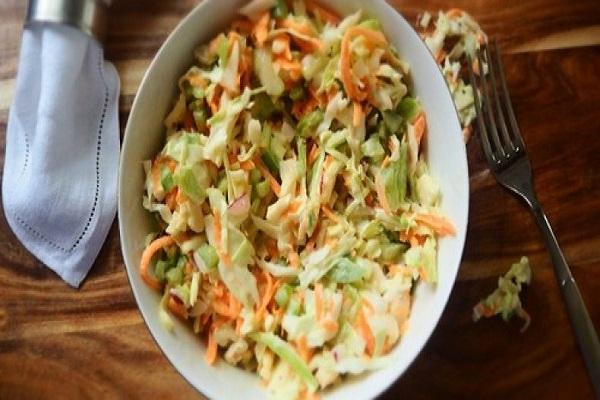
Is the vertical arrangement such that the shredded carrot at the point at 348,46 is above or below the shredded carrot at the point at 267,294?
above

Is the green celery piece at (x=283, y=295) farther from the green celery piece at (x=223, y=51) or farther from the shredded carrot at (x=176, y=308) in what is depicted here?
the green celery piece at (x=223, y=51)

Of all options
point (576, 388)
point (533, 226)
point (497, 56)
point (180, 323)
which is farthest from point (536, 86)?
point (180, 323)

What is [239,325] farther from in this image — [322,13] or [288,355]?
[322,13]

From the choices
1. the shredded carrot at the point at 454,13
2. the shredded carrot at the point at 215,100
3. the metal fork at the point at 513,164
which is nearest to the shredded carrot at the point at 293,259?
the shredded carrot at the point at 215,100

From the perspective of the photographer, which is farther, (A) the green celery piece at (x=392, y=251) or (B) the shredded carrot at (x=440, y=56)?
(B) the shredded carrot at (x=440, y=56)

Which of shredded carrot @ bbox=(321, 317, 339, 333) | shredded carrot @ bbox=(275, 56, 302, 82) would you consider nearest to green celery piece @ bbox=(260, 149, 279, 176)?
shredded carrot @ bbox=(275, 56, 302, 82)

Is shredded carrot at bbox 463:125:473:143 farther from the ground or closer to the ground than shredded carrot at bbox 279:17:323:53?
closer to the ground

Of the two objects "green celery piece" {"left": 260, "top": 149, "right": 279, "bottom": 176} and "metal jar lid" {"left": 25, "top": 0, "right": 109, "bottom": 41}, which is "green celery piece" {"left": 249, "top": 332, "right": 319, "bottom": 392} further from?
"metal jar lid" {"left": 25, "top": 0, "right": 109, "bottom": 41}

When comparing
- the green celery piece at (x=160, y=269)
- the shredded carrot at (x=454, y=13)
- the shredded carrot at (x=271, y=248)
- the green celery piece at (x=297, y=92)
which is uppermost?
the shredded carrot at (x=454, y=13)
